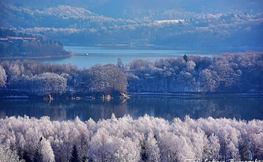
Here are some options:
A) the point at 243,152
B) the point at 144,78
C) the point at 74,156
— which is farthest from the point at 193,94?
the point at 74,156

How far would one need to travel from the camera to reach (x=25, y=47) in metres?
39.9

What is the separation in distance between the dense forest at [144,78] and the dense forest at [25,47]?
56.9 ft

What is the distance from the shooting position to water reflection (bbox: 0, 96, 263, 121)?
48.2 feet

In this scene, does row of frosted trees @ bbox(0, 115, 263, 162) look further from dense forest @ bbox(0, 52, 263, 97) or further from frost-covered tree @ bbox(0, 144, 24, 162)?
dense forest @ bbox(0, 52, 263, 97)

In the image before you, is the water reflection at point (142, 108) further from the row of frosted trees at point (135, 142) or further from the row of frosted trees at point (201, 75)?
the row of frosted trees at point (135, 142)

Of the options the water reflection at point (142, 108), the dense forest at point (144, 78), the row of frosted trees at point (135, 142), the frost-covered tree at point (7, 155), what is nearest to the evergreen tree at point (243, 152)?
the row of frosted trees at point (135, 142)

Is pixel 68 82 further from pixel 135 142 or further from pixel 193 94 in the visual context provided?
pixel 135 142

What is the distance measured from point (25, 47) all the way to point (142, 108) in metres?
27.7

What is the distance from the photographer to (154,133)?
31.0 ft

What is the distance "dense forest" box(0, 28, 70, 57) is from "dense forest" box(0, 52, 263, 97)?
17.3 m

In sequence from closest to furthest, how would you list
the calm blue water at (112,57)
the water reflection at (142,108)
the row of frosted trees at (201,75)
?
the water reflection at (142,108)
the row of frosted trees at (201,75)
the calm blue water at (112,57)

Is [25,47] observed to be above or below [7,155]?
above

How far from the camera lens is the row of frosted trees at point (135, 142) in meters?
8.13

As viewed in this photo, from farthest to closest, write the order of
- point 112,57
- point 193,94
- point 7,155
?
point 112,57, point 193,94, point 7,155
